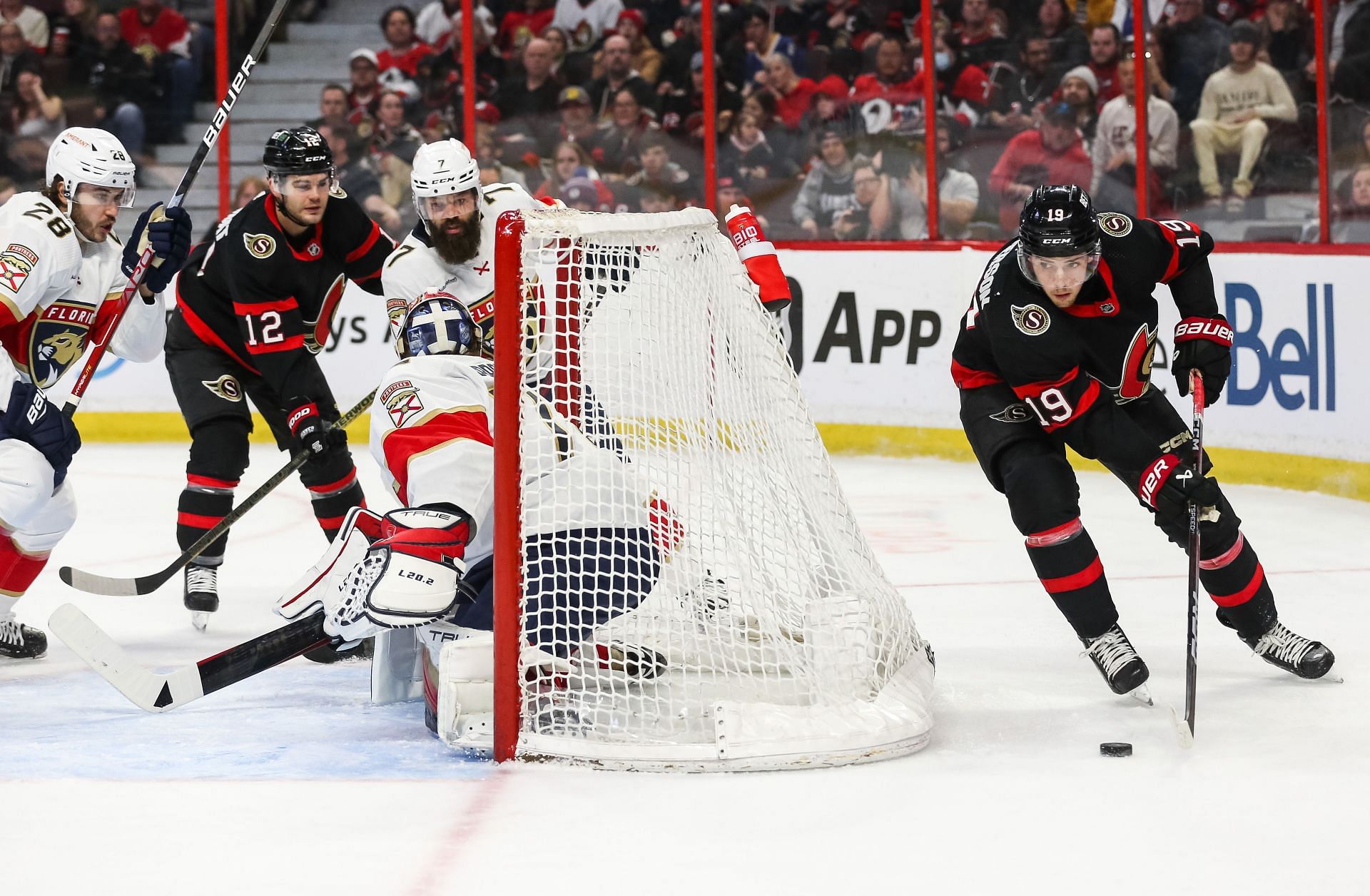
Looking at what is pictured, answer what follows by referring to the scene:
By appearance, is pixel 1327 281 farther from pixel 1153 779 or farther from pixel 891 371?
pixel 1153 779

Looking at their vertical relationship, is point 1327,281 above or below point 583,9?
below

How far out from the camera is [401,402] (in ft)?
9.93

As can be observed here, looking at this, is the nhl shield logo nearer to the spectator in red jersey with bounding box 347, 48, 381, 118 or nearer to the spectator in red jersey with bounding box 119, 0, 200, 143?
the spectator in red jersey with bounding box 347, 48, 381, 118

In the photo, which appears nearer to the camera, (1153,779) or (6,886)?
(6,886)

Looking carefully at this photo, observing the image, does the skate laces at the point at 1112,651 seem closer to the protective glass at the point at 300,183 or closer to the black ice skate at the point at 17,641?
the protective glass at the point at 300,183

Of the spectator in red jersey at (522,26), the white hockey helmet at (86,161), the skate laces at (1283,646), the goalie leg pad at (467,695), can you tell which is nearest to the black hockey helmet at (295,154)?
the white hockey helmet at (86,161)

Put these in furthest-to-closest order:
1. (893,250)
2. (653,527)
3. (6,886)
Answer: (893,250) < (653,527) < (6,886)

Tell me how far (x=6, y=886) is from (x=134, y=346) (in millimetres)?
1802

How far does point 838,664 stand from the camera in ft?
9.61

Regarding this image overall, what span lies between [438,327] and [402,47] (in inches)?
174

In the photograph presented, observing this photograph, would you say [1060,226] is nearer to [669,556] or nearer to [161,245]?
[669,556]

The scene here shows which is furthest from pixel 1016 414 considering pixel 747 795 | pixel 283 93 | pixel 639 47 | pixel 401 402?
pixel 283 93

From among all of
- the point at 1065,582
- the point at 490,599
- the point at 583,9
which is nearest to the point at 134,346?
the point at 490,599

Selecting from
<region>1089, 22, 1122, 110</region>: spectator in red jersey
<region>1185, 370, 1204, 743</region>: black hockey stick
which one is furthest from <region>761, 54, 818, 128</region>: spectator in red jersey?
<region>1185, 370, 1204, 743</region>: black hockey stick
